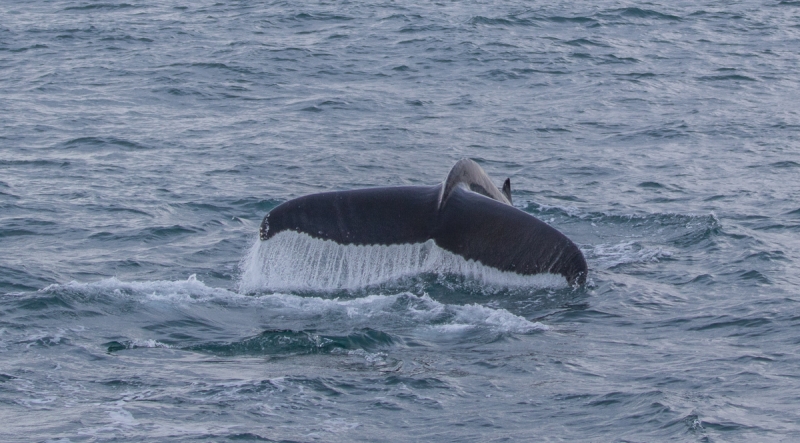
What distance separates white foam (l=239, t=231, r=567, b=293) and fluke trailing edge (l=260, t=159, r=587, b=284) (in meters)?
0.07

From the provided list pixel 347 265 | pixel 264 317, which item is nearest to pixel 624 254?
pixel 347 265

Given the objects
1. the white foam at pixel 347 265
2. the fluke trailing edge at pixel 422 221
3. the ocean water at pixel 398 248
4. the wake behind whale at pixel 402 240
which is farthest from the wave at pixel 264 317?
the fluke trailing edge at pixel 422 221

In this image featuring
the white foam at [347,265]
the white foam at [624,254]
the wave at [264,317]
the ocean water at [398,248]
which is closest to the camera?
the ocean water at [398,248]

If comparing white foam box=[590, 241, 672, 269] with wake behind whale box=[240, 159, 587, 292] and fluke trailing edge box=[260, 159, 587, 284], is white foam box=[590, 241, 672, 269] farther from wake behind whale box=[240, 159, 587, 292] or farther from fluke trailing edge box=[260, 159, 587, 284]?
fluke trailing edge box=[260, 159, 587, 284]

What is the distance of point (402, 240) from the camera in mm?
9664

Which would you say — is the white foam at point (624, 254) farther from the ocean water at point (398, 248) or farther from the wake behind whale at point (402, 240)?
the wake behind whale at point (402, 240)

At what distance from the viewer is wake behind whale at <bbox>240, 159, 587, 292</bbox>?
30.7 ft

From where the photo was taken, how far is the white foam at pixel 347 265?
9.66m

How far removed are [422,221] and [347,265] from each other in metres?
0.77

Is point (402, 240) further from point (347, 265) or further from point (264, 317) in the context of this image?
point (264, 317)

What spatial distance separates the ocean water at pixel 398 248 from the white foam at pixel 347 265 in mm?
40

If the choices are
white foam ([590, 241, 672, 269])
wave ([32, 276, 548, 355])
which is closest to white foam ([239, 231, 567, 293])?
wave ([32, 276, 548, 355])

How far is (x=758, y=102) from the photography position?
2006 cm

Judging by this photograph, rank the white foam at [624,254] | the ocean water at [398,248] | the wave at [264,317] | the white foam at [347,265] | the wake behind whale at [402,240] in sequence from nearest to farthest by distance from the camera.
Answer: the ocean water at [398,248] < the wave at [264,317] < the wake behind whale at [402,240] < the white foam at [347,265] < the white foam at [624,254]
